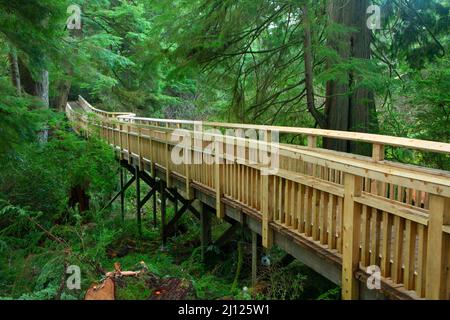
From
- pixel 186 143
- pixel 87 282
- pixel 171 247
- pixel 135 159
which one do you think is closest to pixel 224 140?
pixel 186 143

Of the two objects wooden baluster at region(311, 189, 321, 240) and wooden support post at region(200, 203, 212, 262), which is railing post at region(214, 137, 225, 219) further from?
wooden baluster at region(311, 189, 321, 240)

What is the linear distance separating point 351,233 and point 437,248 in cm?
90

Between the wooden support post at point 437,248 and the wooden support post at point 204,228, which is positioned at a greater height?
the wooden support post at point 437,248

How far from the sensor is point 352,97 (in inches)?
337

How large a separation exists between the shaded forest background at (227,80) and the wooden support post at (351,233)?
5.81ft

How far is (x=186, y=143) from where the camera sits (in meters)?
8.30

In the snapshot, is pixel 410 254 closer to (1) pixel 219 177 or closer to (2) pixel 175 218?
(1) pixel 219 177

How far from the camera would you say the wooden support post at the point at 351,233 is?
12.6ft

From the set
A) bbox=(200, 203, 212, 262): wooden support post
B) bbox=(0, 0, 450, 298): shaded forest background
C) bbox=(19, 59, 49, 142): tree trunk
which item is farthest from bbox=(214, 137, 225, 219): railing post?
bbox=(19, 59, 49, 142): tree trunk

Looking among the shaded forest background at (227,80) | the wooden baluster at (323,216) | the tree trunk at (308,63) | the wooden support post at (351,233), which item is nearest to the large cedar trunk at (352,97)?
the shaded forest background at (227,80)

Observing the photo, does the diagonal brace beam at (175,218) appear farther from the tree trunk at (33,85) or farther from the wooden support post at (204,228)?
the tree trunk at (33,85)

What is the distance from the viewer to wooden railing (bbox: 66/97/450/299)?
311cm

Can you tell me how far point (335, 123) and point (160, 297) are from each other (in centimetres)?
598

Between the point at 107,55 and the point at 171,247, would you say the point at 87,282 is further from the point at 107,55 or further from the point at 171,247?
the point at 107,55
